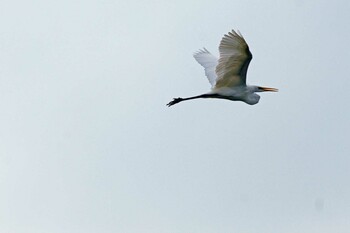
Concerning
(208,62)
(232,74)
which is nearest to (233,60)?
(232,74)

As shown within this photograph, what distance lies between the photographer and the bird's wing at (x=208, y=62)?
1423 inches

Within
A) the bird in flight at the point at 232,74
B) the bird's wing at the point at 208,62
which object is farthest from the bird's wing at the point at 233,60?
the bird's wing at the point at 208,62

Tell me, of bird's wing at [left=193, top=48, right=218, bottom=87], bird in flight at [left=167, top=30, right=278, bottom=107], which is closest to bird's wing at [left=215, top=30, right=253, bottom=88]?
bird in flight at [left=167, top=30, right=278, bottom=107]

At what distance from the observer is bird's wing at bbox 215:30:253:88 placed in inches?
1237

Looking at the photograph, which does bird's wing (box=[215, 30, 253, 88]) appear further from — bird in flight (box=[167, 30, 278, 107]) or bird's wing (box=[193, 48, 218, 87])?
bird's wing (box=[193, 48, 218, 87])

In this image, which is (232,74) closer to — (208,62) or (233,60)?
(233,60)

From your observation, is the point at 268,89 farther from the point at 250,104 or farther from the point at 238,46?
the point at 238,46

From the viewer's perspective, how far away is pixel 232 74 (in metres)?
33.4

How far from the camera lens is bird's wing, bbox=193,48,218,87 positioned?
3616 cm

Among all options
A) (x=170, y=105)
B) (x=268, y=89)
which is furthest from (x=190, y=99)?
(x=268, y=89)

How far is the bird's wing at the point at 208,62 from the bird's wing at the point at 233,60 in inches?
67.9

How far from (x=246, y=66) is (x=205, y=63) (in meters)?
5.17

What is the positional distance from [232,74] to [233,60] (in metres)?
1.06

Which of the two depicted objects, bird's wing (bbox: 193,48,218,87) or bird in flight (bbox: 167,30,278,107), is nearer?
bird in flight (bbox: 167,30,278,107)
